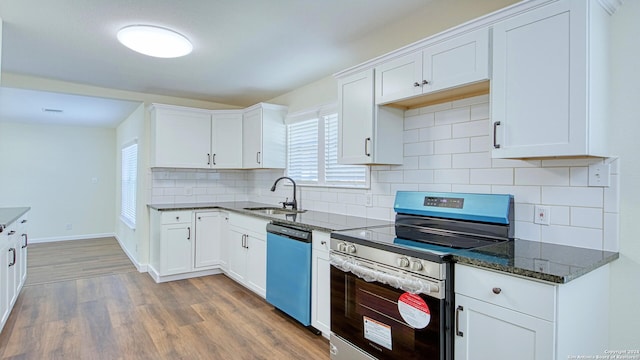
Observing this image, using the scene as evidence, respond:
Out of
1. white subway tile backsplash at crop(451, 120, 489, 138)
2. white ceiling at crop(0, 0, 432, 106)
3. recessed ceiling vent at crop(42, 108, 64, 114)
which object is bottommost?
white subway tile backsplash at crop(451, 120, 489, 138)

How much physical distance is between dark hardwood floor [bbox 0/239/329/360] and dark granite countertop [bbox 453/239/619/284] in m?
1.40

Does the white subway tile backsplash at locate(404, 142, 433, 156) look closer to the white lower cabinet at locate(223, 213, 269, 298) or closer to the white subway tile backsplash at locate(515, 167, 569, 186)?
the white subway tile backsplash at locate(515, 167, 569, 186)

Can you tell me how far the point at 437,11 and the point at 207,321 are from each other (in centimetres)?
304

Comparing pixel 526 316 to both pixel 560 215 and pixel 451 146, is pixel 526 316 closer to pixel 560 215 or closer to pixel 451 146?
pixel 560 215

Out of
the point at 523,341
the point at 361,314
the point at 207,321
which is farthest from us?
the point at 207,321

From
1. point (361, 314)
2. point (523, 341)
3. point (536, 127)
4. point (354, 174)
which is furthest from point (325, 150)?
point (523, 341)

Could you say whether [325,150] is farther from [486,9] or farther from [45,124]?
[45,124]

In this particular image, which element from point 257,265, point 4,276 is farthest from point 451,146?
point 4,276

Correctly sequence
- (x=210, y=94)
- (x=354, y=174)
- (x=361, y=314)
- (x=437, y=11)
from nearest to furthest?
(x=361, y=314)
(x=437, y=11)
(x=354, y=174)
(x=210, y=94)

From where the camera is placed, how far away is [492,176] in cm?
221

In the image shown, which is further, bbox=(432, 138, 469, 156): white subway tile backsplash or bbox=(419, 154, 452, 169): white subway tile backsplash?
bbox=(419, 154, 452, 169): white subway tile backsplash

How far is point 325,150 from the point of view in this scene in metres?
3.76

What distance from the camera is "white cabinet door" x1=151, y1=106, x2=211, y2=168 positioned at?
429 centimetres

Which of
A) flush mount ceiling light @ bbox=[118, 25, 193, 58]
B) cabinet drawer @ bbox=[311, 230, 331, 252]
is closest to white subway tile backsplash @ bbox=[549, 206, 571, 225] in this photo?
cabinet drawer @ bbox=[311, 230, 331, 252]
